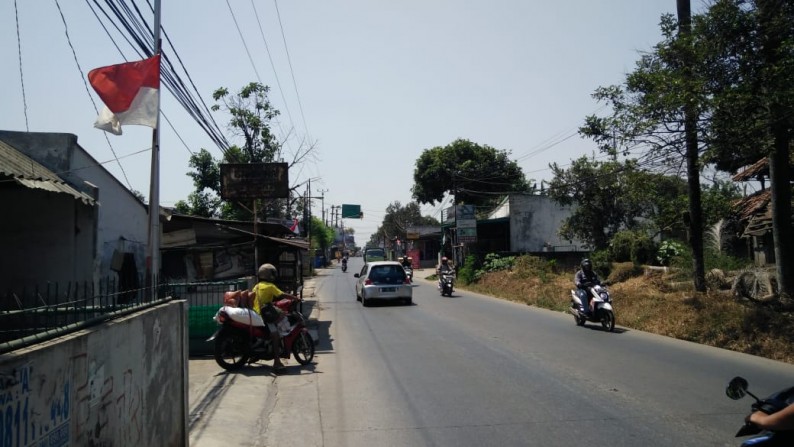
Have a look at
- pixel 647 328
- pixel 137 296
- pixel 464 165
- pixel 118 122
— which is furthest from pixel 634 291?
pixel 464 165

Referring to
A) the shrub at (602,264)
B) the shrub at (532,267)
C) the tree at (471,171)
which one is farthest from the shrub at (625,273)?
the tree at (471,171)

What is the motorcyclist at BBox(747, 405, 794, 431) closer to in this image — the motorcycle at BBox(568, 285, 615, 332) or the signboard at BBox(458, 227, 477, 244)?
the motorcycle at BBox(568, 285, 615, 332)

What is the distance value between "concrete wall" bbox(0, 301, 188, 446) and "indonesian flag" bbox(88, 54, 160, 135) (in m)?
4.38

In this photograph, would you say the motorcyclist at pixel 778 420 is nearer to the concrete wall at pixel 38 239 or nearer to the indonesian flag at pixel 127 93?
the indonesian flag at pixel 127 93

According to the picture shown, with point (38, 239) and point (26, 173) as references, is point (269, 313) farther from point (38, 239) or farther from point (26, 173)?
point (38, 239)

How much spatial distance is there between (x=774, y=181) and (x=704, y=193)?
27.6 ft

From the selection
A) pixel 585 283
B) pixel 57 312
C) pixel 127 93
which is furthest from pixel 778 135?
pixel 57 312

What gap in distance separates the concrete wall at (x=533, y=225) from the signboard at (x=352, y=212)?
27197 mm

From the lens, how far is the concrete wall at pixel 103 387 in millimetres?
2492

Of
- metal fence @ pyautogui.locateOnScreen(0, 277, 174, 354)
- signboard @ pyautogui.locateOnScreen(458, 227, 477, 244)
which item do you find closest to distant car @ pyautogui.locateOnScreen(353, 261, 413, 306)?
signboard @ pyautogui.locateOnScreen(458, 227, 477, 244)

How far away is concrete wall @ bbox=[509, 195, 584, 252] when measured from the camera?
133ft

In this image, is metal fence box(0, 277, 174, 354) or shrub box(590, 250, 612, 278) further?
shrub box(590, 250, 612, 278)

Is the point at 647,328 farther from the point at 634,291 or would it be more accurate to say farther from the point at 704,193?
the point at 704,193

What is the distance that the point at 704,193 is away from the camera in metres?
20.7
